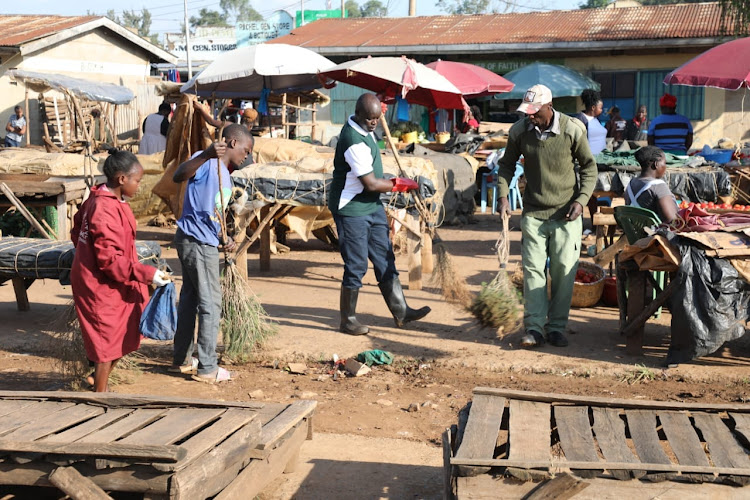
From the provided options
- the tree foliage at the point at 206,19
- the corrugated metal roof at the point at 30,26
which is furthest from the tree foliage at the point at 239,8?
the corrugated metal roof at the point at 30,26

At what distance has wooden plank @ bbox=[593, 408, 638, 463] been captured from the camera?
11.9 ft

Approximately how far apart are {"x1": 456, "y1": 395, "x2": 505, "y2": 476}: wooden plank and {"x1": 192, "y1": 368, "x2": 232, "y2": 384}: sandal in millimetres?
2542

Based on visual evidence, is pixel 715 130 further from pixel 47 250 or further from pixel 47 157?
pixel 47 250

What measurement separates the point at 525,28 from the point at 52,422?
20.1 meters

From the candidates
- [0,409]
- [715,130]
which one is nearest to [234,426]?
[0,409]

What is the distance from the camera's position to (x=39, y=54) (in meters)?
22.9

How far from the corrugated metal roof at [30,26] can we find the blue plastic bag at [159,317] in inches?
721

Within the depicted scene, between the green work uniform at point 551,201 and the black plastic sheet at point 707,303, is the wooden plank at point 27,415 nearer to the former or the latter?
the green work uniform at point 551,201

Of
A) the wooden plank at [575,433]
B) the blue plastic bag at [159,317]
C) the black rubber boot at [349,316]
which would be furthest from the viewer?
the black rubber boot at [349,316]

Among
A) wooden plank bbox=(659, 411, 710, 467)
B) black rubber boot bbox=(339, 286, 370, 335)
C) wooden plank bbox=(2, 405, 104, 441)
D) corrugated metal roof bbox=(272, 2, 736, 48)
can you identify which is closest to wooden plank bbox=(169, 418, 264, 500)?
wooden plank bbox=(2, 405, 104, 441)

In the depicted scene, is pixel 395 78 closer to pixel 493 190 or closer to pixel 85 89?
pixel 493 190

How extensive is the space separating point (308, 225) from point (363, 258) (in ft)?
9.11

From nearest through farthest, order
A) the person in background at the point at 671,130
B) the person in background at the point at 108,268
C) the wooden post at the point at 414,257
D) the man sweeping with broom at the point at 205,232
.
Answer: the person in background at the point at 108,268
the man sweeping with broom at the point at 205,232
the wooden post at the point at 414,257
the person in background at the point at 671,130

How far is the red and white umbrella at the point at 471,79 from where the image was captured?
16.3 metres
